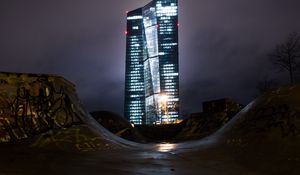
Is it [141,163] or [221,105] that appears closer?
[141,163]

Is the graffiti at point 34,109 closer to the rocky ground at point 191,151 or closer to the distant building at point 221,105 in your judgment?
the rocky ground at point 191,151

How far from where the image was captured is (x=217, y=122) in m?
31.9

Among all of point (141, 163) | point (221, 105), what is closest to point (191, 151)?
point (141, 163)

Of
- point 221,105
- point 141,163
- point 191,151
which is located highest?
point 221,105

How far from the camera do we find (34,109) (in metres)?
13.1

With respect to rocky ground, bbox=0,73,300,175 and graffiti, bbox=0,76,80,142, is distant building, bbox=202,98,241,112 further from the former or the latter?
graffiti, bbox=0,76,80,142

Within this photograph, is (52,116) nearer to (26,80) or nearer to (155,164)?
(26,80)

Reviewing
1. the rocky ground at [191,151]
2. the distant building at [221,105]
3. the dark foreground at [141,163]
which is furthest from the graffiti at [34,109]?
the distant building at [221,105]

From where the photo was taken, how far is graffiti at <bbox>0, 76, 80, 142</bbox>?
12234mm

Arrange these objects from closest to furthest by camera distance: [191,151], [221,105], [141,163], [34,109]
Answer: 1. [141,163]
2. [191,151]
3. [34,109]
4. [221,105]

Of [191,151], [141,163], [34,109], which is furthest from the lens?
[34,109]

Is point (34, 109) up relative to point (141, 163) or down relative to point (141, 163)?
up

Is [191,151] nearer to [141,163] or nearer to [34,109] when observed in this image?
[141,163]

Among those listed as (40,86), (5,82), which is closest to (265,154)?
(40,86)
